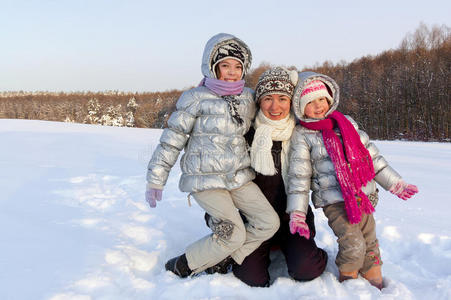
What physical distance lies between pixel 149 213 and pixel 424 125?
94.0ft

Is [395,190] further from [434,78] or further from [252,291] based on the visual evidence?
[434,78]

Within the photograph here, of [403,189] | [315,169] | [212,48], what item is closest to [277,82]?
[212,48]

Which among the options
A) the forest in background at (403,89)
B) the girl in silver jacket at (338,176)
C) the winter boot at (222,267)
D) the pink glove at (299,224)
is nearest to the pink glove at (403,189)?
the girl in silver jacket at (338,176)

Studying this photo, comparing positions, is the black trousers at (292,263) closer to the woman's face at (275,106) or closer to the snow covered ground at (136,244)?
the snow covered ground at (136,244)

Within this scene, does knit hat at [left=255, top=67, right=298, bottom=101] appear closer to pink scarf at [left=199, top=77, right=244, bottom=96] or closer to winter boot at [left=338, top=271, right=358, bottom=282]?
pink scarf at [left=199, top=77, right=244, bottom=96]

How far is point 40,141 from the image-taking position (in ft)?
31.0

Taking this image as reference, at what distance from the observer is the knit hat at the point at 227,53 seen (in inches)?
95.6

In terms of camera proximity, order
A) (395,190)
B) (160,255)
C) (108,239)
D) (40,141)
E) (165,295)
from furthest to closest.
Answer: (40,141), (108,239), (160,255), (395,190), (165,295)

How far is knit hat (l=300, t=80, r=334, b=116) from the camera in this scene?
7.64ft

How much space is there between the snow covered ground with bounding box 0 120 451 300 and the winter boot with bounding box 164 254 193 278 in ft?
0.19

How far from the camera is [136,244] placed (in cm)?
289

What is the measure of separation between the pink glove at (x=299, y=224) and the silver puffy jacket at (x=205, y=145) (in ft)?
Result: 1.35

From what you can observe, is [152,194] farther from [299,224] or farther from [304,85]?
[304,85]

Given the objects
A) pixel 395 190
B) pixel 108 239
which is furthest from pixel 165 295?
pixel 395 190
